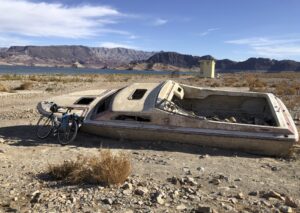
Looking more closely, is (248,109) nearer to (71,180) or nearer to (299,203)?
(299,203)

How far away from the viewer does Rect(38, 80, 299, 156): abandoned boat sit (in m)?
8.67

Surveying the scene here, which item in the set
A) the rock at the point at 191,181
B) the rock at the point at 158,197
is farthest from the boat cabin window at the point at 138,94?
the rock at the point at 158,197

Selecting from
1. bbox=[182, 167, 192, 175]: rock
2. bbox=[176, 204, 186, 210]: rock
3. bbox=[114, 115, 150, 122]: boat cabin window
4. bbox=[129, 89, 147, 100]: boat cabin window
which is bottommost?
bbox=[176, 204, 186, 210]: rock

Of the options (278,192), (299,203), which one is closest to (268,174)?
(278,192)

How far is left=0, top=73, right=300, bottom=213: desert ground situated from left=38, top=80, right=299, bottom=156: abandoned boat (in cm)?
24

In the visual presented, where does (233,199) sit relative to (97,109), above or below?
below

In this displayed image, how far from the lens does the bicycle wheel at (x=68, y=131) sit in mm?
9475

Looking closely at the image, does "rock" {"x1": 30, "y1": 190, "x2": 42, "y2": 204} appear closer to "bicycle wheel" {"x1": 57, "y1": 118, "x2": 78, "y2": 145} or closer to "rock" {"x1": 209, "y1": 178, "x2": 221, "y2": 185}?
"rock" {"x1": 209, "y1": 178, "x2": 221, "y2": 185}

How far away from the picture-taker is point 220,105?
12.1 meters

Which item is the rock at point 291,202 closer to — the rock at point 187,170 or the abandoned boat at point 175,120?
the rock at point 187,170

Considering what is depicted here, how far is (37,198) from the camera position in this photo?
5.68 m

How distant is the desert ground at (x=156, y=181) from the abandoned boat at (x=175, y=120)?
0.78 ft

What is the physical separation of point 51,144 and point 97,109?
1.55 meters

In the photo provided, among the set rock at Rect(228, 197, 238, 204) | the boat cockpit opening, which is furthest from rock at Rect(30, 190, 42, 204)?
the boat cockpit opening
